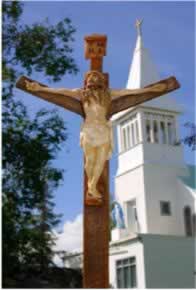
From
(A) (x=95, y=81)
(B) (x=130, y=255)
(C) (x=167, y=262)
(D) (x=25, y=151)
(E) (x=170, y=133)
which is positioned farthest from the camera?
(E) (x=170, y=133)

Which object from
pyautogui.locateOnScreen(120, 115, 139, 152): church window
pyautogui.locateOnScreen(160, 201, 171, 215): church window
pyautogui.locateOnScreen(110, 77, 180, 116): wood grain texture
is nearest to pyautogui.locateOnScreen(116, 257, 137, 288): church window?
pyautogui.locateOnScreen(160, 201, 171, 215): church window

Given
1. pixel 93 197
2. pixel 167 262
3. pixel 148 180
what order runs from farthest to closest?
pixel 148 180 → pixel 167 262 → pixel 93 197

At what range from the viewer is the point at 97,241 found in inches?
198

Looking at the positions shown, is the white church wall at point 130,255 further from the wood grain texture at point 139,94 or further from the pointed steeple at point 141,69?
the wood grain texture at point 139,94

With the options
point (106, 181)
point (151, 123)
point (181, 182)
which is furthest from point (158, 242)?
point (106, 181)

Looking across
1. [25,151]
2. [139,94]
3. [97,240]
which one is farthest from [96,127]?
[25,151]

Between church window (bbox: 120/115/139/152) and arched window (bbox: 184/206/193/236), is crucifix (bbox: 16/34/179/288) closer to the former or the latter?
arched window (bbox: 184/206/193/236)

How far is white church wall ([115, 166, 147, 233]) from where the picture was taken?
90.0 ft

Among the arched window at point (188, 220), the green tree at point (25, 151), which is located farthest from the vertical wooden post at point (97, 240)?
the arched window at point (188, 220)

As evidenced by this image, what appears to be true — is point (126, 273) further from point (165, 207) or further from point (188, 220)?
point (188, 220)

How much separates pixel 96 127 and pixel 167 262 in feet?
64.8

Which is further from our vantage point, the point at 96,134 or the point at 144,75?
the point at 144,75

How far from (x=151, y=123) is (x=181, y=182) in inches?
138

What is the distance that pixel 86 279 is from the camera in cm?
493
